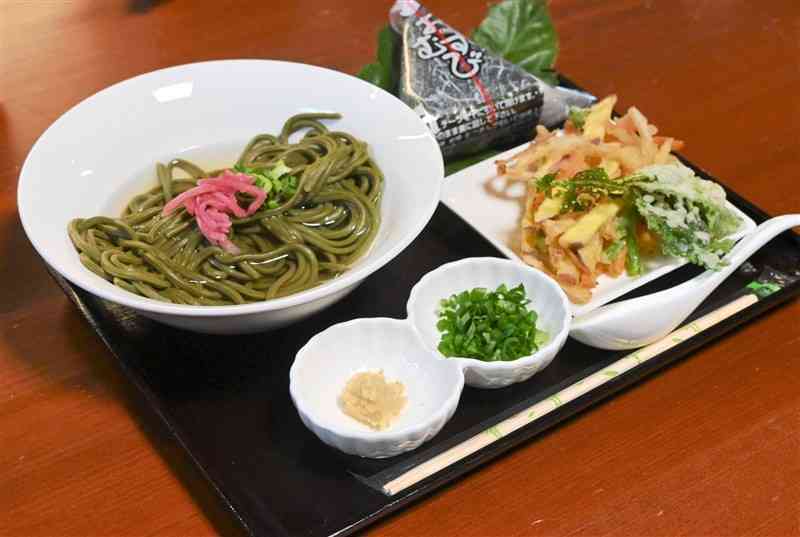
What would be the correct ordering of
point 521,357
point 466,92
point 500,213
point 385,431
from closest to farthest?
point 385,431, point 521,357, point 500,213, point 466,92

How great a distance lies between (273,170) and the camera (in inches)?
61.4

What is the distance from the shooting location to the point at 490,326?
1310 mm

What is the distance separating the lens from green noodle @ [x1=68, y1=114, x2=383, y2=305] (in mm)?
1398

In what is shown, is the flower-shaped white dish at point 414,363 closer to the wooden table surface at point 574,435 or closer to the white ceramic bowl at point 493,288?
the white ceramic bowl at point 493,288

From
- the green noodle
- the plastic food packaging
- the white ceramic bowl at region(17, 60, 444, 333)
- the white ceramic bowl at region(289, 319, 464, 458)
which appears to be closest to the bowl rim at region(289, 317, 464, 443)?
the white ceramic bowl at region(289, 319, 464, 458)

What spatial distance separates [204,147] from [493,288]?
674 mm

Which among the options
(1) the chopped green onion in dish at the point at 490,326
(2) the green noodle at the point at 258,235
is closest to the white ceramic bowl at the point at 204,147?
(2) the green noodle at the point at 258,235

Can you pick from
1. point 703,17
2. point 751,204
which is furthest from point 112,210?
point 703,17

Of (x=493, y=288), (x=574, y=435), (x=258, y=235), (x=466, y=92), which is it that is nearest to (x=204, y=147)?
(x=258, y=235)

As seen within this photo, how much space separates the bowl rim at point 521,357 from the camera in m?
1.25

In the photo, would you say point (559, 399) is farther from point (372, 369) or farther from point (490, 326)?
point (372, 369)

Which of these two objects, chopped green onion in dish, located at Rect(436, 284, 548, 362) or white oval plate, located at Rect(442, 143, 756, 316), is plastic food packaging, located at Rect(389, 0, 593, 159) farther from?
chopped green onion in dish, located at Rect(436, 284, 548, 362)

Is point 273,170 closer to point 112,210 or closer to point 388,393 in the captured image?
point 112,210

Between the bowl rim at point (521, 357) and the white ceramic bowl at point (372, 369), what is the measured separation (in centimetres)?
2
